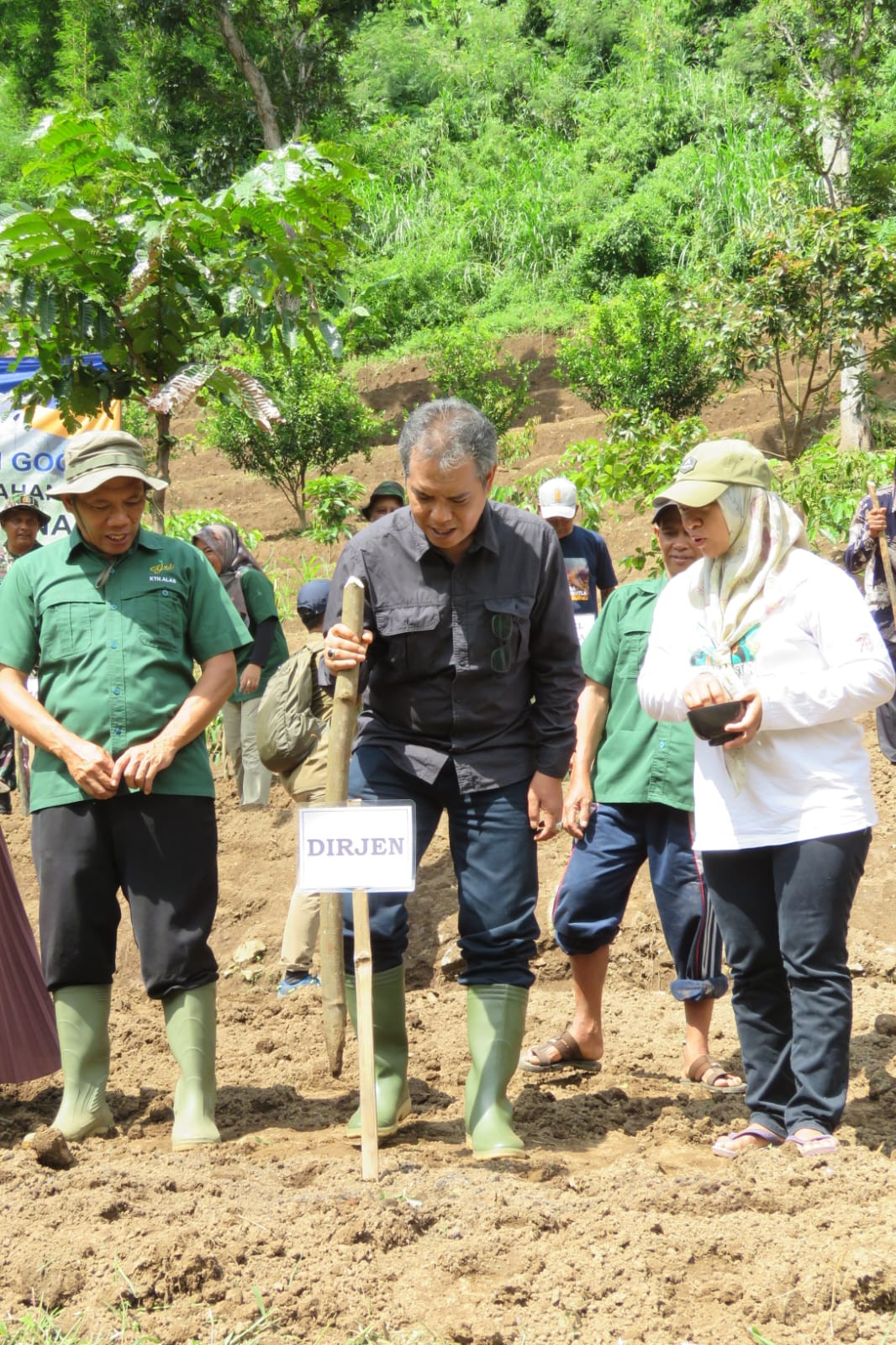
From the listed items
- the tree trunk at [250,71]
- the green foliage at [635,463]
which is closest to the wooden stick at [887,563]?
the green foliage at [635,463]

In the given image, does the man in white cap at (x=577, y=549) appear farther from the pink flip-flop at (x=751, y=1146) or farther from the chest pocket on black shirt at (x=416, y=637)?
the pink flip-flop at (x=751, y=1146)

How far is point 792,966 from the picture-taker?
3281 millimetres

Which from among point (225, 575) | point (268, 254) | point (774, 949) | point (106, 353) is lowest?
point (774, 949)

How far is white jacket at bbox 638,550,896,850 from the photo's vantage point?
3.20 meters

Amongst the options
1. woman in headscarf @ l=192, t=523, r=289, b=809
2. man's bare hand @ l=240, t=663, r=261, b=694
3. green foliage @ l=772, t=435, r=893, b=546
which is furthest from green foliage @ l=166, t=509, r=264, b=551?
green foliage @ l=772, t=435, r=893, b=546

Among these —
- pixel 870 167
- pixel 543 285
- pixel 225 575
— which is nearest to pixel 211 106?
pixel 543 285

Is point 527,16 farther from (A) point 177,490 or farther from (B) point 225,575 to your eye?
(B) point 225,575

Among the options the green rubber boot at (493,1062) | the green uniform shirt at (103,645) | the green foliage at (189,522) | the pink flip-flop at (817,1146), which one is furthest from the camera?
the green foliage at (189,522)

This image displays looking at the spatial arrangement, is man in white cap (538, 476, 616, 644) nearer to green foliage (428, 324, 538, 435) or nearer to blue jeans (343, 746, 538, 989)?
blue jeans (343, 746, 538, 989)

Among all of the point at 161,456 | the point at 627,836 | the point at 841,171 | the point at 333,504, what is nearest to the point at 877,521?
the point at 627,836

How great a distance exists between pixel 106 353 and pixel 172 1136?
3081 millimetres

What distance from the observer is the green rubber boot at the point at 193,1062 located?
12.1ft

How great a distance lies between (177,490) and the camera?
20.5 metres

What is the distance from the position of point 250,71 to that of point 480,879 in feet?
73.1
